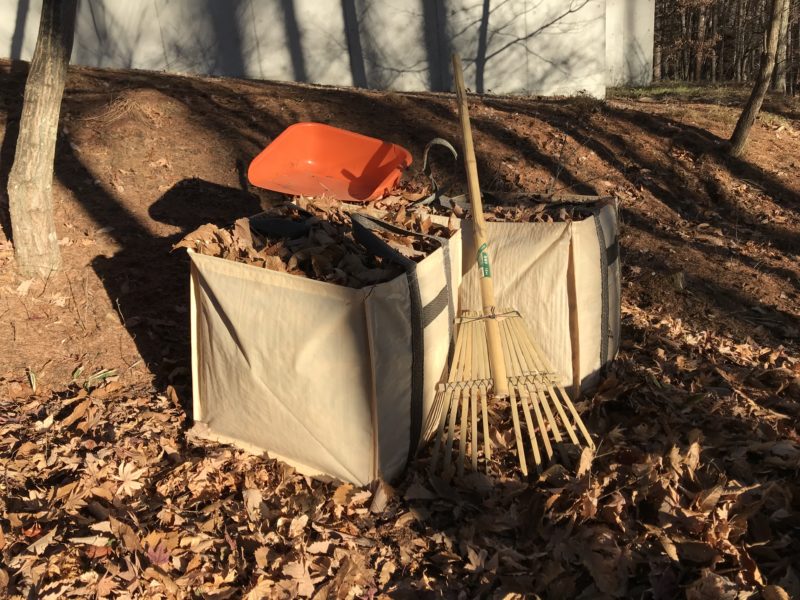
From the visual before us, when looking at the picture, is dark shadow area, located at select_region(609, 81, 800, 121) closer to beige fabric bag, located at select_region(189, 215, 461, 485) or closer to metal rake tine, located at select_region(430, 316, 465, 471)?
metal rake tine, located at select_region(430, 316, 465, 471)

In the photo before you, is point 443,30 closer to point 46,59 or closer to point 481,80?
point 481,80

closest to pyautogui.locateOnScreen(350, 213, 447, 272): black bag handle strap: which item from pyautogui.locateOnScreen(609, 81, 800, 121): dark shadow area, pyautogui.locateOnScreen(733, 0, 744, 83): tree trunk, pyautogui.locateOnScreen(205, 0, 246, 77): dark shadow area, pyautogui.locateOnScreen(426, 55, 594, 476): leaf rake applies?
pyautogui.locateOnScreen(426, 55, 594, 476): leaf rake

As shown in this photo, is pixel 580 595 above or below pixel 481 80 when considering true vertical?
below

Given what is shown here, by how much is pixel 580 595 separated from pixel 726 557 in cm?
55

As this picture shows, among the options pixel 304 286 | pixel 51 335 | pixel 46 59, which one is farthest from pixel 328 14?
pixel 304 286

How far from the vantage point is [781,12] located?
279 inches

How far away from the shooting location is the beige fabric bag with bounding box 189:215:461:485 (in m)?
2.73

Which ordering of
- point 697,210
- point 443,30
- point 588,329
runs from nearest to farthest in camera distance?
point 588,329, point 697,210, point 443,30

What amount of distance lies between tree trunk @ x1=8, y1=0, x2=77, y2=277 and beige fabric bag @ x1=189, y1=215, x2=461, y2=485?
5.62 ft

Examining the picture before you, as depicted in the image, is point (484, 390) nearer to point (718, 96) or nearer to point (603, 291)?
point (603, 291)

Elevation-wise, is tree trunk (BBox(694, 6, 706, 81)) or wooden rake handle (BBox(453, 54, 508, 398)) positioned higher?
tree trunk (BBox(694, 6, 706, 81))

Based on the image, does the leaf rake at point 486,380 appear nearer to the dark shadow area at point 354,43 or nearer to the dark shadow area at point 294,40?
the dark shadow area at point 354,43

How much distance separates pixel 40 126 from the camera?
4.14 metres

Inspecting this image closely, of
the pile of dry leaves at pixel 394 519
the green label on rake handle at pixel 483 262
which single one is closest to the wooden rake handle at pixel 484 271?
the green label on rake handle at pixel 483 262
